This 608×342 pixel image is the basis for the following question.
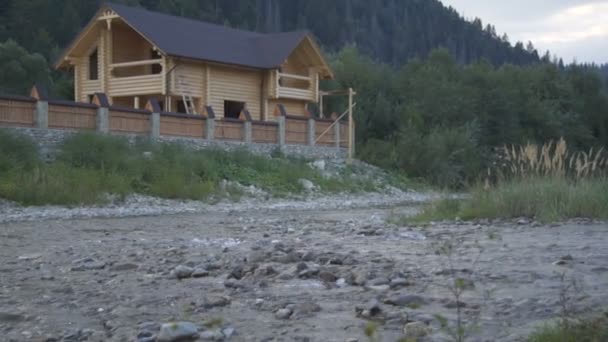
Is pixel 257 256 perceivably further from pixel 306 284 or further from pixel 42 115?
pixel 42 115

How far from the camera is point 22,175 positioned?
79.7ft

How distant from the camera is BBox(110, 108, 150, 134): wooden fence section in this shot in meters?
30.3

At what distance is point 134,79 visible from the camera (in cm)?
3944

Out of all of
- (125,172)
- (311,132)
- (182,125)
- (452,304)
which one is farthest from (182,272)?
(311,132)

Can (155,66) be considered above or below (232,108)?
above

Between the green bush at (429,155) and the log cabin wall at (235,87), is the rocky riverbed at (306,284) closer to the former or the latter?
the log cabin wall at (235,87)

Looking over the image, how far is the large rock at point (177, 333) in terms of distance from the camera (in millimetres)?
6520

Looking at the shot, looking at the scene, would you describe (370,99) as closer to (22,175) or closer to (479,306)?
(22,175)

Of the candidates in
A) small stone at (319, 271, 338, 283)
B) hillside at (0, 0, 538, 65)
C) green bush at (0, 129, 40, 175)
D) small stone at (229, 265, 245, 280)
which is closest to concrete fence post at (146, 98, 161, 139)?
green bush at (0, 129, 40, 175)

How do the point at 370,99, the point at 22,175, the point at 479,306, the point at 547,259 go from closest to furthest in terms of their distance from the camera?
the point at 479,306, the point at 547,259, the point at 22,175, the point at 370,99

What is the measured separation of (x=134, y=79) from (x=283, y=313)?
33406 mm

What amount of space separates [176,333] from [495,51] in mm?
149978

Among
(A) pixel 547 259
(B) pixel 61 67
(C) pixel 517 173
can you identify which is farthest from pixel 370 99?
(A) pixel 547 259

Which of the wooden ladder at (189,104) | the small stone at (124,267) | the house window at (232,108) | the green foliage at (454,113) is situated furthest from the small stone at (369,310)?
the house window at (232,108)
